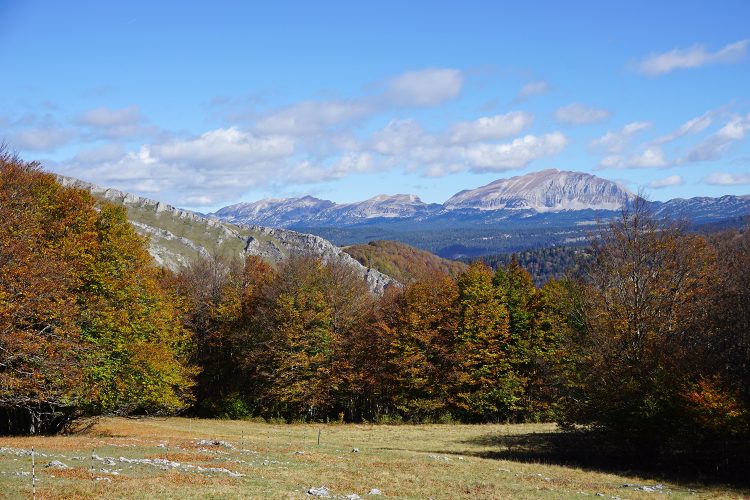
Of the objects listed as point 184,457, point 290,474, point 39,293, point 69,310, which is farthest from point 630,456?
point 39,293

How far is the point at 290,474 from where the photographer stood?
27.7 m

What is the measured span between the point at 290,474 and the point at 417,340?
40669 millimetres

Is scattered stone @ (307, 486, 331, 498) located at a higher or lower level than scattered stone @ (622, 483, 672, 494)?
higher

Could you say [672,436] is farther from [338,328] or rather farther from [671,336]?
[338,328]

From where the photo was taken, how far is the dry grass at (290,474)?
846 inches

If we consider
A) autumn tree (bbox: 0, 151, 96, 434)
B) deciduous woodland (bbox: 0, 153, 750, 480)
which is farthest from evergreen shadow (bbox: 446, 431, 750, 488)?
autumn tree (bbox: 0, 151, 96, 434)

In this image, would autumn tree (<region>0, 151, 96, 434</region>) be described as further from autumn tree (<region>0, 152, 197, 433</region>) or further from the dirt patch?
the dirt patch

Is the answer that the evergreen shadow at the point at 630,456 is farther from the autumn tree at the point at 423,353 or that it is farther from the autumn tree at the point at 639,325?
Answer: the autumn tree at the point at 423,353

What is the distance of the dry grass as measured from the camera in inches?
846

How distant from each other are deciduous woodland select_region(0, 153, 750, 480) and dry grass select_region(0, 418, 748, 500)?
411 centimetres

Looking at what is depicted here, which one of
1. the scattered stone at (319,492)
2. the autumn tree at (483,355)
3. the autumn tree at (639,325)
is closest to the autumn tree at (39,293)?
the scattered stone at (319,492)

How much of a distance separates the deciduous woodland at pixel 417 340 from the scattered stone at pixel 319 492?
17285 millimetres


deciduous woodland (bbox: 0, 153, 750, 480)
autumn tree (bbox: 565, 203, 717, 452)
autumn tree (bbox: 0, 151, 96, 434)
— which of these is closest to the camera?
autumn tree (bbox: 0, 151, 96, 434)

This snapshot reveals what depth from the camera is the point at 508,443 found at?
47375 millimetres
